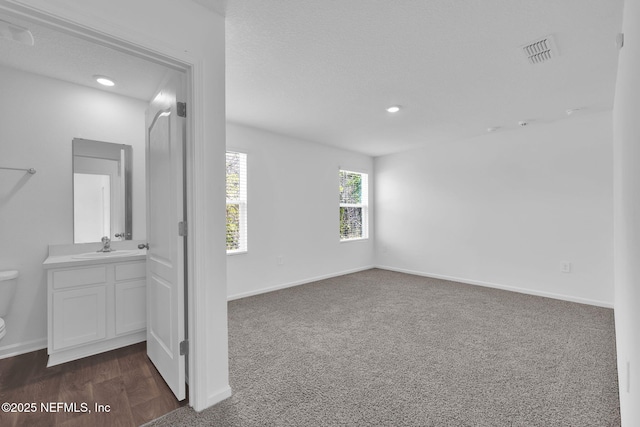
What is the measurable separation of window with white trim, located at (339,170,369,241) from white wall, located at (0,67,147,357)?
3.93 m

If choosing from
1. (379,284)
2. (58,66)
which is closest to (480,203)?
(379,284)

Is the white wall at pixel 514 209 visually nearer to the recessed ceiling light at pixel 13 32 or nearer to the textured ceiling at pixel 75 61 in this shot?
the textured ceiling at pixel 75 61

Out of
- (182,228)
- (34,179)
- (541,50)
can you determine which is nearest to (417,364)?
(182,228)

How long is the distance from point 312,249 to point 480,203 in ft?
9.29

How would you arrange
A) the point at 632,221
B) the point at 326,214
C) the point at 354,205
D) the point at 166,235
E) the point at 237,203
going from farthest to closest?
the point at 354,205
the point at 326,214
the point at 237,203
the point at 166,235
the point at 632,221

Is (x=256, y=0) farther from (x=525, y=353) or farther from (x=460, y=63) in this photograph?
(x=525, y=353)

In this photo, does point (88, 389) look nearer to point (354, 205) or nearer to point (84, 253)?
point (84, 253)

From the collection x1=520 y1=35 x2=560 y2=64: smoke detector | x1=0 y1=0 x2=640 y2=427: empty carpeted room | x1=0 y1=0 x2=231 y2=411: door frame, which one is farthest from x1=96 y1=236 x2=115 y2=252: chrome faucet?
x1=520 y1=35 x2=560 y2=64: smoke detector

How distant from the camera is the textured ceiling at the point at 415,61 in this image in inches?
70.1

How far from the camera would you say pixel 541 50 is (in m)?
2.15

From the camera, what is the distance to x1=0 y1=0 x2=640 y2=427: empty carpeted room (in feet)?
5.43

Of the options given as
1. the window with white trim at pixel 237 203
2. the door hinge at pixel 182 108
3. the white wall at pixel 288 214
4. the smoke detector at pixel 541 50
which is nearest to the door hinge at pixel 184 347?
the door hinge at pixel 182 108

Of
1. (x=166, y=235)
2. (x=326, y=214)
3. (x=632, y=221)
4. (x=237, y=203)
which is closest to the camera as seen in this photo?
(x=632, y=221)

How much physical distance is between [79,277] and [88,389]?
2.73 ft
